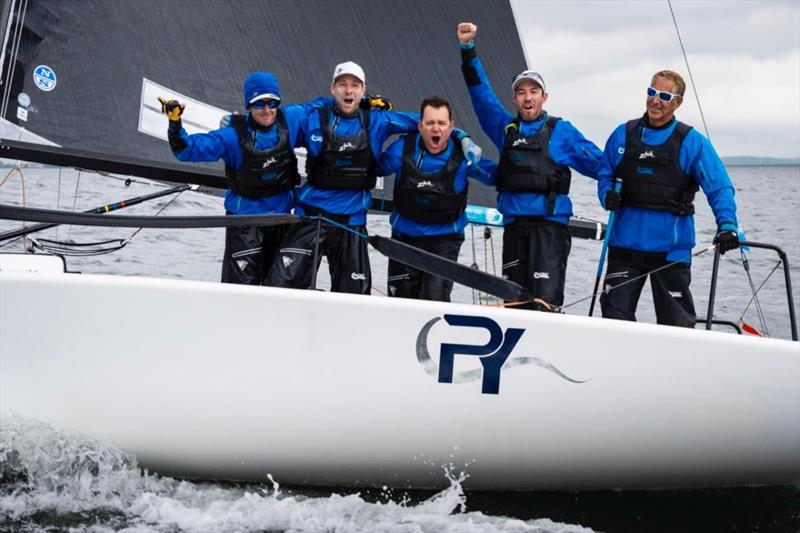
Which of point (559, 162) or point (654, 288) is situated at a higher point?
point (559, 162)

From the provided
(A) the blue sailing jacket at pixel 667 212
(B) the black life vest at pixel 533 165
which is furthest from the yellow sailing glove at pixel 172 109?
(A) the blue sailing jacket at pixel 667 212

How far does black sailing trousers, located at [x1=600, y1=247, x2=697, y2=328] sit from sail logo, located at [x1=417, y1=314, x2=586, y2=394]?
0.77 m

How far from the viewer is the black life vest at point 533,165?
3.81 meters

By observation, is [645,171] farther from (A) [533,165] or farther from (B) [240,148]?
(B) [240,148]

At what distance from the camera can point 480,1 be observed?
446 centimetres

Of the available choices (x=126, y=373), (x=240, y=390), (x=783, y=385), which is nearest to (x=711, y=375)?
(x=783, y=385)

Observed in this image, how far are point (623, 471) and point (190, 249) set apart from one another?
6.26 metres

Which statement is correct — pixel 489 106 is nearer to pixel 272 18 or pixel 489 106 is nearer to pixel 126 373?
pixel 272 18

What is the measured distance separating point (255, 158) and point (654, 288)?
5.04 ft

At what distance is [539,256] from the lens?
3857 millimetres

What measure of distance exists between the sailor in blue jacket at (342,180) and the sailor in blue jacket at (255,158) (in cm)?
8

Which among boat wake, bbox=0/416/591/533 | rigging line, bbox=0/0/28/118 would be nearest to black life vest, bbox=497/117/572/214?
boat wake, bbox=0/416/591/533

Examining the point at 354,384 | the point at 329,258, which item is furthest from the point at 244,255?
the point at 354,384

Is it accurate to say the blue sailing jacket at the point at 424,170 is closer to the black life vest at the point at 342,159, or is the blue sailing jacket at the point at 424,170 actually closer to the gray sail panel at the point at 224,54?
the black life vest at the point at 342,159
